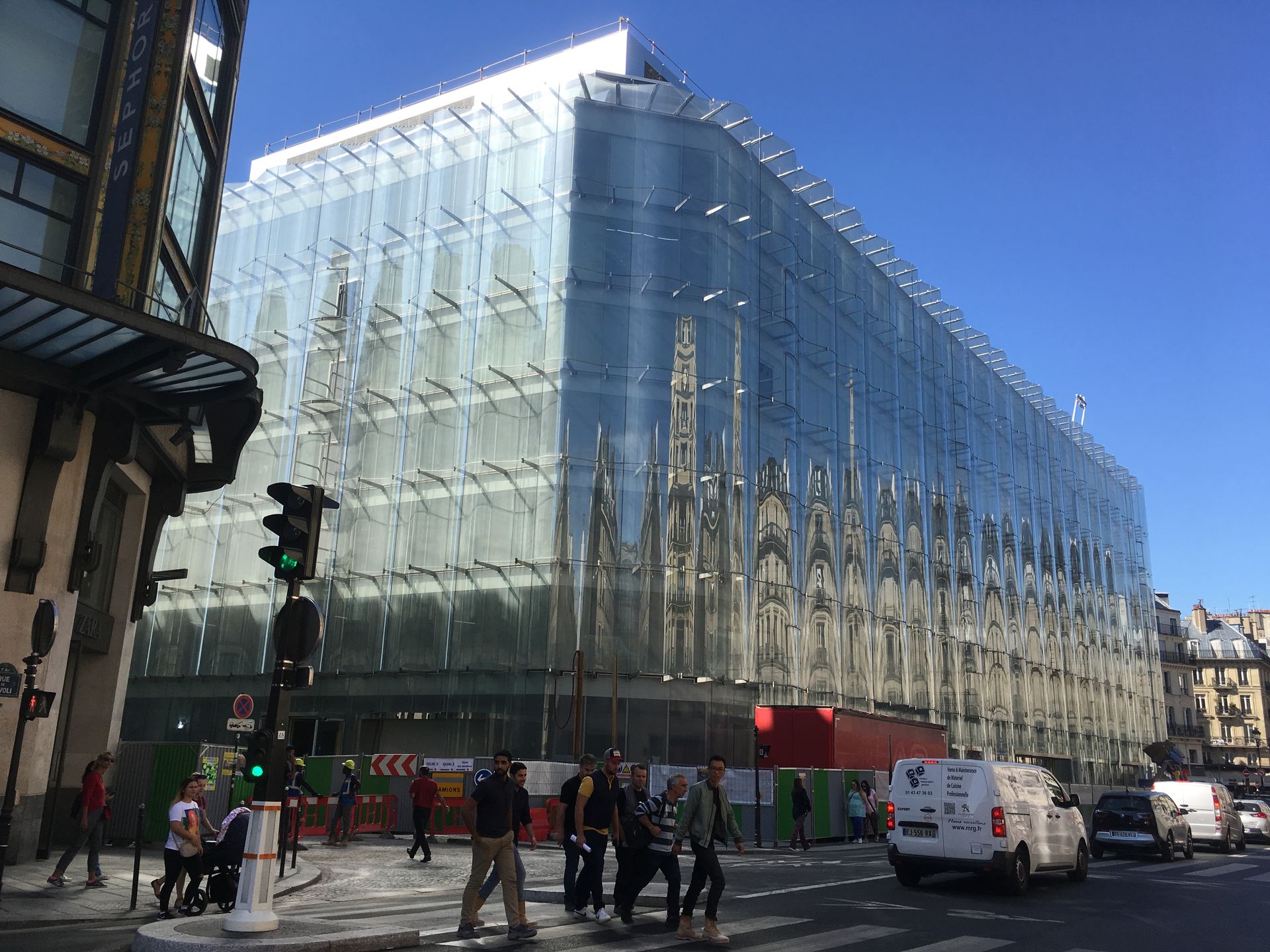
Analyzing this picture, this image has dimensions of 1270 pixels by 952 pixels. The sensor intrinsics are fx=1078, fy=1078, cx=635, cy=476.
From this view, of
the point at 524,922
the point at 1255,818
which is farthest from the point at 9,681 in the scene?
the point at 1255,818

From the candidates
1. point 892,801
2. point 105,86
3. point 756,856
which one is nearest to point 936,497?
point 756,856

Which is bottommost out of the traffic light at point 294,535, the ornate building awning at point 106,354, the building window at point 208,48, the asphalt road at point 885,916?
the asphalt road at point 885,916

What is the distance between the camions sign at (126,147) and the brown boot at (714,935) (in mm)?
12902

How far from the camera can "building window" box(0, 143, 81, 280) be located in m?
15.9

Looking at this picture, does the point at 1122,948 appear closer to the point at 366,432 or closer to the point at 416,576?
the point at 416,576

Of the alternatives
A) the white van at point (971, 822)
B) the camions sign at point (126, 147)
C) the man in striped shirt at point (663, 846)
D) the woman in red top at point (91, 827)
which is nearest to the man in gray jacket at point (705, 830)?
the man in striped shirt at point (663, 846)

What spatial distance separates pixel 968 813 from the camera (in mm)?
14305

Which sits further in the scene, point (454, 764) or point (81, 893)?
point (454, 764)

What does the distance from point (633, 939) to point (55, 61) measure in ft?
51.6

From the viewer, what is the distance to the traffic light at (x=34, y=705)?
11.8 metres

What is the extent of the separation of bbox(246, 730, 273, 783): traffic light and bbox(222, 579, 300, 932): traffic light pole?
3 cm

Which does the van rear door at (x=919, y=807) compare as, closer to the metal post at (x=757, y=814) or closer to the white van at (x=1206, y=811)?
the metal post at (x=757, y=814)

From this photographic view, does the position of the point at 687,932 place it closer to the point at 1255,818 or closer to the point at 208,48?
the point at 208,48

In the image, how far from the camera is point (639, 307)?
3381cm
